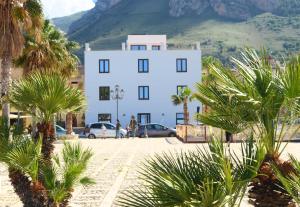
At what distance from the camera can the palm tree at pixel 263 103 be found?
512cm

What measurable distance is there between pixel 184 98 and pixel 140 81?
585cm

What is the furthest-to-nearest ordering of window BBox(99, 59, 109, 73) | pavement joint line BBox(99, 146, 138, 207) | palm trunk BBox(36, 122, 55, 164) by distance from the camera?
window BBox(99, 59, 109, 73) < pavement joint line BBox(99, 146, 138, 207) < palm trunk BBox(36, 122, 55, 164)

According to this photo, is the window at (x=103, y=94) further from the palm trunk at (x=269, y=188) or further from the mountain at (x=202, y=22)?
the mountain at (x=202, y=22)

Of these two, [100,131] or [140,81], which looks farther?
[140,81]

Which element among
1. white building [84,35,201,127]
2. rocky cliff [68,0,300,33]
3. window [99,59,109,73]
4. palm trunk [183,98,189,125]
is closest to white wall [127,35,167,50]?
white building [84,35,201,127]

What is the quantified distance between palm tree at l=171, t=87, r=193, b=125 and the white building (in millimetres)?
1818

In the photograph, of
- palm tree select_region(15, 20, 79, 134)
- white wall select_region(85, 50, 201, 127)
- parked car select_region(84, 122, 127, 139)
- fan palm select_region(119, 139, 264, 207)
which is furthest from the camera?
white wall select_region(85, 50, 201, 127)

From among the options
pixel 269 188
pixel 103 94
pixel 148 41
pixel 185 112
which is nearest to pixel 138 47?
pixel 148 41

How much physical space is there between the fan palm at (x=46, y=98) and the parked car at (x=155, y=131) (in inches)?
1492

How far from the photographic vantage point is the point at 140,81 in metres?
58.0

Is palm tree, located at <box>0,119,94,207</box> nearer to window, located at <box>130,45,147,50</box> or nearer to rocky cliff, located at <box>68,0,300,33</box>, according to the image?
window, located at <box>130,45,147,50</box>

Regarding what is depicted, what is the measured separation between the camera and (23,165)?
8266 millimetres

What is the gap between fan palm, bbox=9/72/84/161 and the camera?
8.60 metres

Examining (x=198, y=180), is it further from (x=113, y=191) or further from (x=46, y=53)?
(x=46, y=53)
